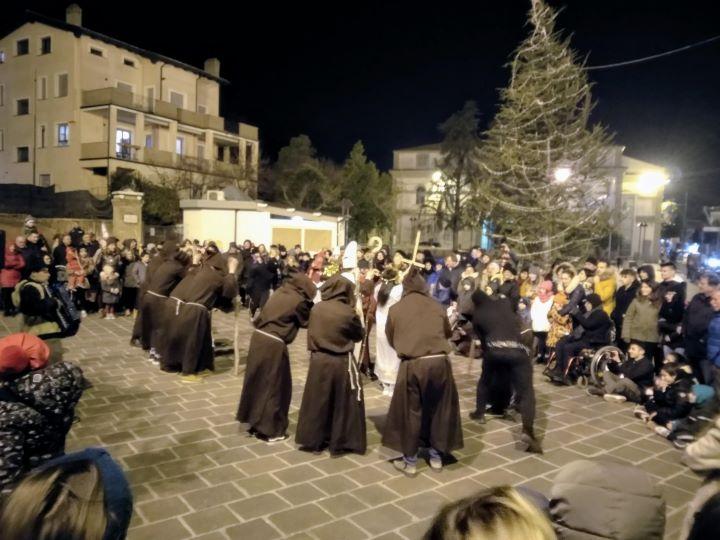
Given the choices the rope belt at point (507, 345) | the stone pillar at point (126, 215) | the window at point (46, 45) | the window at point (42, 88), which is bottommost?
the rope belt at point (507, 345)

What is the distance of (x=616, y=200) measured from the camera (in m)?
40.7

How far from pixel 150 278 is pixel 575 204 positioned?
1360 centimetres

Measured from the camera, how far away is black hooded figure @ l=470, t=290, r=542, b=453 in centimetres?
612

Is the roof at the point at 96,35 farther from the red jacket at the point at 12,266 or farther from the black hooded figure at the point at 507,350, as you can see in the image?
the black hooded figure at the point at 507,350

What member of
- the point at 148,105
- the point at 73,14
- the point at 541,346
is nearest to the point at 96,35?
the point at 73,14

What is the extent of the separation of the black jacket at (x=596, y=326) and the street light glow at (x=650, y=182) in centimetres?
3798

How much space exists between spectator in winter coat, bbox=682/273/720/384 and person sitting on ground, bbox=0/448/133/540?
8160 millimetres

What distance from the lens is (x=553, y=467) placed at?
5.75 m

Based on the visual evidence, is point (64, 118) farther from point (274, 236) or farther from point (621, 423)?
point (621, 423)

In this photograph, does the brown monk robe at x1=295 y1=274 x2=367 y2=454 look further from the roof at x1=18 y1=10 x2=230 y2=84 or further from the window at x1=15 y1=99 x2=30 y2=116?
the window at x1=15 y1=99 x2=30 y2=116

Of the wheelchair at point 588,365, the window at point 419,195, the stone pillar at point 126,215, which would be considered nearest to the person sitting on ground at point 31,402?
the wheelchair at point 588,365

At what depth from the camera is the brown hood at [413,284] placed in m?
5.91

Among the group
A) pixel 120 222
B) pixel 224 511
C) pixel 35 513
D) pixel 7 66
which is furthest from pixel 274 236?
pixel 7 66

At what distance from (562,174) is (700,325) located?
9.19m
